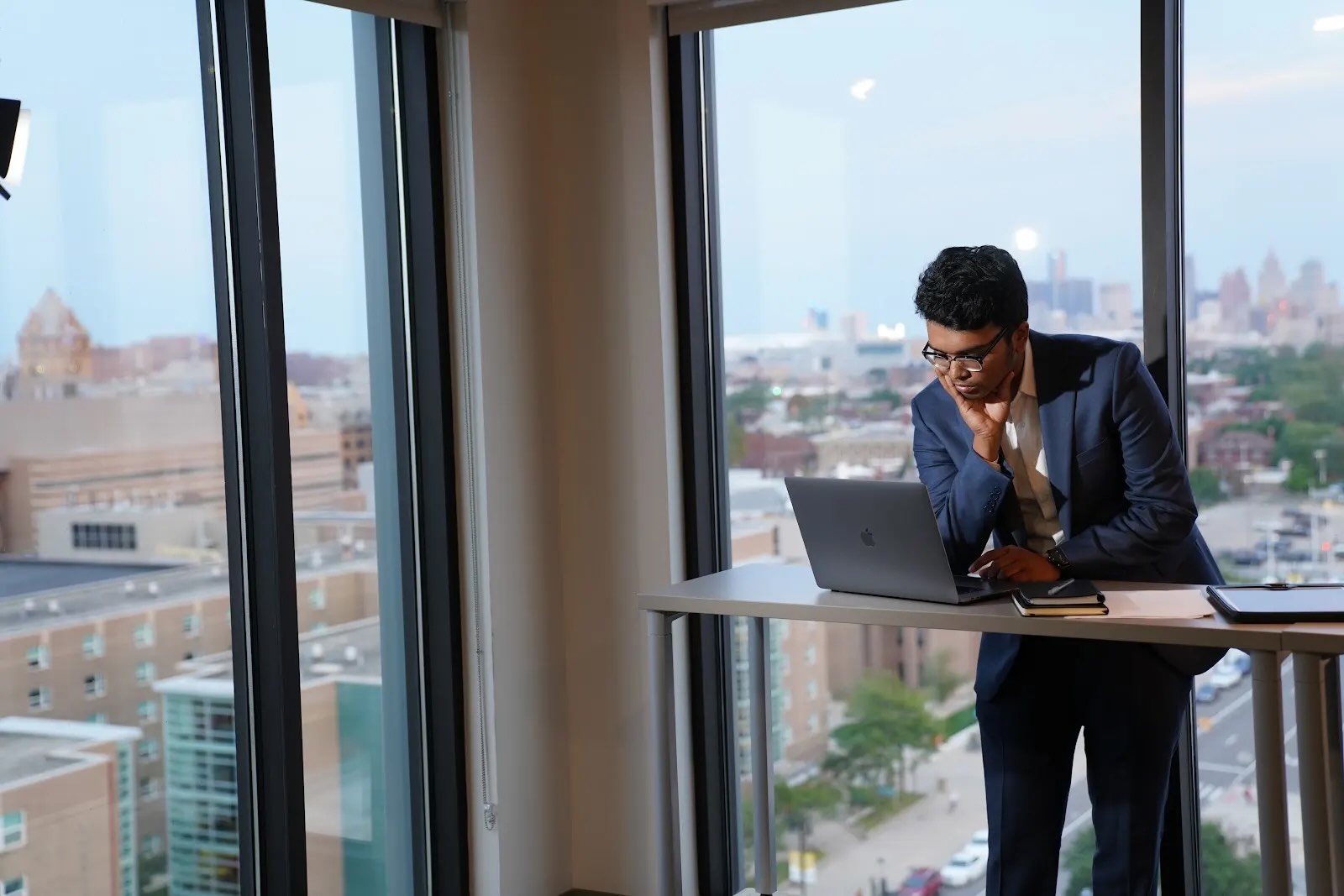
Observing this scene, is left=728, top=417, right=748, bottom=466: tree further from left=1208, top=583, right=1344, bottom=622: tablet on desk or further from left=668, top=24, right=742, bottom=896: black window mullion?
left=1208, top=583, right=1344, bottom=622: tablet on desk

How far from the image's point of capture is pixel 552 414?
348cm

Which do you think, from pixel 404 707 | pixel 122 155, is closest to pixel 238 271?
pixel 122 155

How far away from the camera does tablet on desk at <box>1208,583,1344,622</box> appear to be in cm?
200

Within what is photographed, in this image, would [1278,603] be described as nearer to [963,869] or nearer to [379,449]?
[963,869]

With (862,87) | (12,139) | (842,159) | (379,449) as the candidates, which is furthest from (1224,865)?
(12,139)

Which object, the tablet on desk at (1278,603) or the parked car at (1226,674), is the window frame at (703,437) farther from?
the tablet on desk at (1278,603)

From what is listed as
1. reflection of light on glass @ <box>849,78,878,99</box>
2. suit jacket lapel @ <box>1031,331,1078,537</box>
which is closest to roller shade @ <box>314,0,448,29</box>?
reflection of light on glass @ <box>849,78,878,99</box>

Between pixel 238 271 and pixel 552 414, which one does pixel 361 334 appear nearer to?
pixel 238 271

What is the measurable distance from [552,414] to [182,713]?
4.08ft

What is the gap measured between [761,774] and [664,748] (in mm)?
498

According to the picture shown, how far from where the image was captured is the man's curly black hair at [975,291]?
238cm

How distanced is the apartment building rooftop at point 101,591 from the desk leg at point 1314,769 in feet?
6.59

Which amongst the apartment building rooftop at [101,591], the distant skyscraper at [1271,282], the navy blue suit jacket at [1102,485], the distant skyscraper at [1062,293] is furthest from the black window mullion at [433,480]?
the distant skyscraper at [1271,282]

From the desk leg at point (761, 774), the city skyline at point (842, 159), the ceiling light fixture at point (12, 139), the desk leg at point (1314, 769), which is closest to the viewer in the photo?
the desk leg at point (1314, 769)
